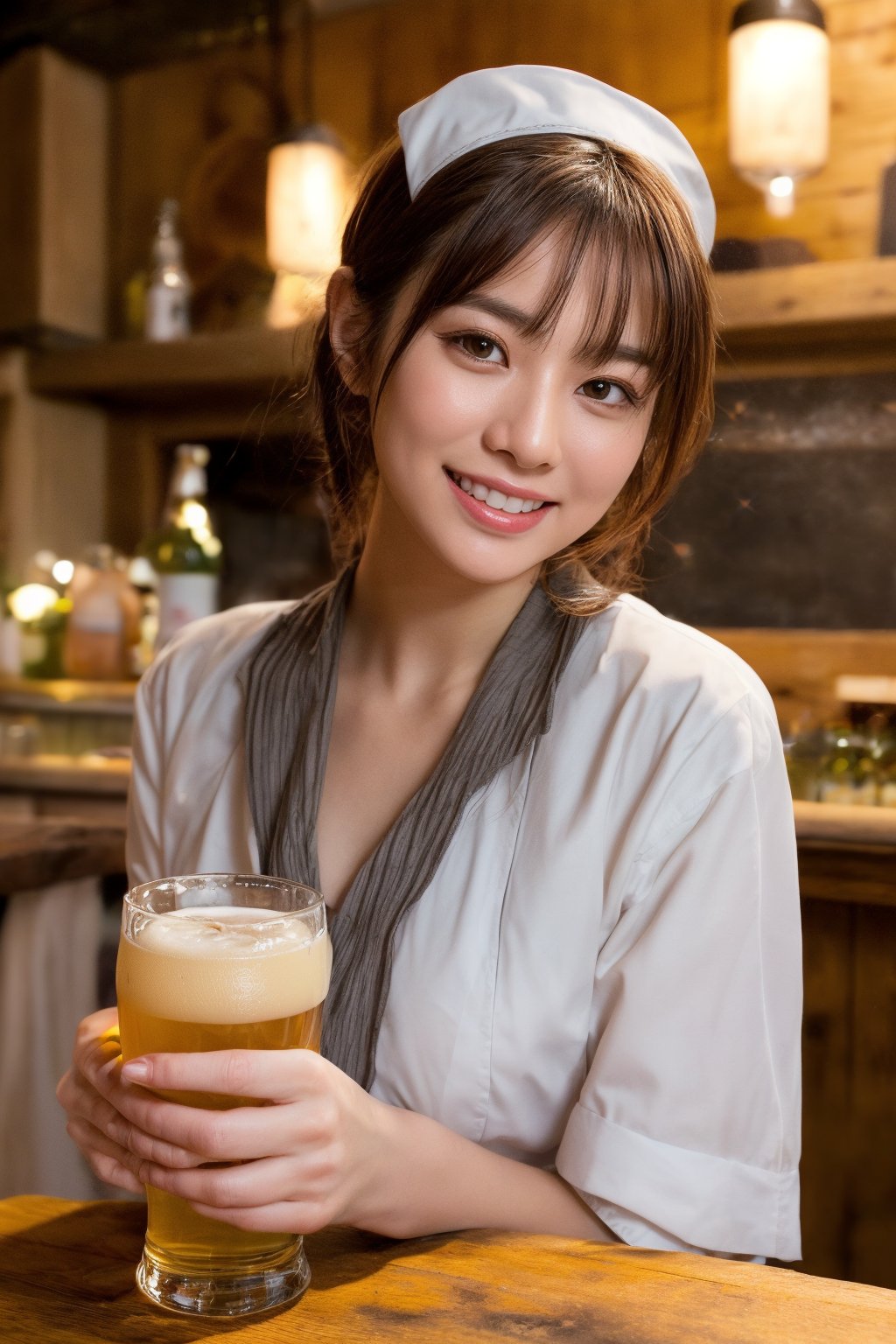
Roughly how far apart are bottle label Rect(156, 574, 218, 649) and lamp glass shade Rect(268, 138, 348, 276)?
0.68 meters

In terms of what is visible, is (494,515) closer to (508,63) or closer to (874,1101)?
(874,1101)

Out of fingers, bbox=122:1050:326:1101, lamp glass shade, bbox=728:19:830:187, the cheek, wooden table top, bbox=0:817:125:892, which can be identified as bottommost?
wooden table top, bbox=0:817:125:892

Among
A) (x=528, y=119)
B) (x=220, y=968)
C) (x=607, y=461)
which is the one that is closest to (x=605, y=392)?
(x=607, y=461)

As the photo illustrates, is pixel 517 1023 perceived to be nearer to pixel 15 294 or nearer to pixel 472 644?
pixel 472 644

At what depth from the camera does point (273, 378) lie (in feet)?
8.43

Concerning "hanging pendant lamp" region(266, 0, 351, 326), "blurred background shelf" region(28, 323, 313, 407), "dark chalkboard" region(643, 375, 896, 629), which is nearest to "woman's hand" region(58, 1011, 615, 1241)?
"dark chalkboard" region(643, 375, 896, 629)

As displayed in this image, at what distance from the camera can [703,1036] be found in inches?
40.0

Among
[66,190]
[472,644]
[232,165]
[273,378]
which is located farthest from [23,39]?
[472,644]

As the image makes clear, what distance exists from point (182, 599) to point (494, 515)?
1.71 meters

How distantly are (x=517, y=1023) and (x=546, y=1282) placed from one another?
0.37m

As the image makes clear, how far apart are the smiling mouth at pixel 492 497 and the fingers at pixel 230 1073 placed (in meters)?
0.53

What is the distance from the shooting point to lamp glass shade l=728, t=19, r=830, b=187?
2.01m

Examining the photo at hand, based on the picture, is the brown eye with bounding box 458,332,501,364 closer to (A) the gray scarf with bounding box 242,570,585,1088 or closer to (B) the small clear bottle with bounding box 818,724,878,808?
(A) the gray scarf with bounding box 242,570,585,1088

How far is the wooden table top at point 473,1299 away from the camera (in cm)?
66
